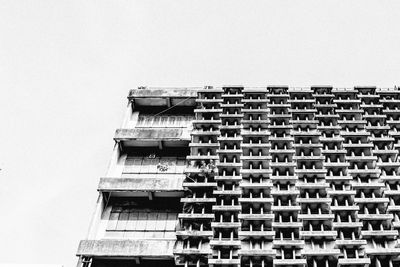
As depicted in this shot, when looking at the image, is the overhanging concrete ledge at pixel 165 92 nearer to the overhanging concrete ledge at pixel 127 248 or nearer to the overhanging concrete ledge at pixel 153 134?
the overhanging concrete ledge at pixel 153 134

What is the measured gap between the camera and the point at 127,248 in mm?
24375

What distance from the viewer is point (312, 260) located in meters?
22.9

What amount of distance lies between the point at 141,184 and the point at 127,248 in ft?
11.8

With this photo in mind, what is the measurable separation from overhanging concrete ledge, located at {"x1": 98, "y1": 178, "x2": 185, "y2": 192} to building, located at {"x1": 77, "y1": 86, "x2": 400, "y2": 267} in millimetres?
51

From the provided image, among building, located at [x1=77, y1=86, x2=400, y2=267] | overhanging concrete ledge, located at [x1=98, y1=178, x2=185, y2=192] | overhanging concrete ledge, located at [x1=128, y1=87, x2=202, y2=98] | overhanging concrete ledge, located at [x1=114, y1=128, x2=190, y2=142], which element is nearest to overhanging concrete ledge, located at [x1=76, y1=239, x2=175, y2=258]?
building, located at [x1=77, y1=86, x2=400, y2=267]

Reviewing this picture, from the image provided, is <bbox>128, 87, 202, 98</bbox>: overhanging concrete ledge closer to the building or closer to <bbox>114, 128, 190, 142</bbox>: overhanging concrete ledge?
the building

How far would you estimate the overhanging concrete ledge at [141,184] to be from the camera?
26688mm

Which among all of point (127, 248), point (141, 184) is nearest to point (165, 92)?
point (141, 184)

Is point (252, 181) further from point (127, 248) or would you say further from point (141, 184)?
point (127, 248)

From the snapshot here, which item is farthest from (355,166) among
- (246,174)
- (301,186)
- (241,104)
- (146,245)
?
(146,245)

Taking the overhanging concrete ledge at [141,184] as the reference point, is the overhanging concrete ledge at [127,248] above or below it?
below

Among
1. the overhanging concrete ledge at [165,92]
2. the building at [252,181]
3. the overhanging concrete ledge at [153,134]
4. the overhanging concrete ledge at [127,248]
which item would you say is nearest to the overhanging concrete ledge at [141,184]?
the building at [252,181]

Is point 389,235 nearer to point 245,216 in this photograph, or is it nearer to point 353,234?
point 353,234

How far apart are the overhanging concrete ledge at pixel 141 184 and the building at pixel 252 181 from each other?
0.05 m
